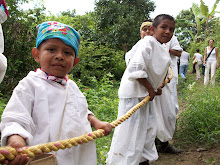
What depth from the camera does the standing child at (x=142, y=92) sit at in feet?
8.31

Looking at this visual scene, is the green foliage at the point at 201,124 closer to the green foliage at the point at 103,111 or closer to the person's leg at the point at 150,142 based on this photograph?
the person's leg at the point at 150,142

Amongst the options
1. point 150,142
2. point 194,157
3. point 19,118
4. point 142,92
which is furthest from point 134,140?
point 19,118

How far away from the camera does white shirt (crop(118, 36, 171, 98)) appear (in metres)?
2.48

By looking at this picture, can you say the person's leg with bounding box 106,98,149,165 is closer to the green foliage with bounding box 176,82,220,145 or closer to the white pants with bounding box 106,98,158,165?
the white pants with bounding box 106,98,158,165

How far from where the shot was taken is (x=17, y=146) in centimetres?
102

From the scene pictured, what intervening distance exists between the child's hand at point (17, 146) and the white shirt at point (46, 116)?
2cm

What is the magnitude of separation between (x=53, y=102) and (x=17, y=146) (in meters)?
0.43

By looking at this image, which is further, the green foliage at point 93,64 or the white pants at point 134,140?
the green foliage at point 93,64

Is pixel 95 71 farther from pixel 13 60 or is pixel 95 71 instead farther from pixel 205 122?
pixel 205 122

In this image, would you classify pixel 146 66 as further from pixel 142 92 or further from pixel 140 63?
pixel 142 92

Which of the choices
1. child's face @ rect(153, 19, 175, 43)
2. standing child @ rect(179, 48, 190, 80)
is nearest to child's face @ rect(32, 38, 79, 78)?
child's face @ rect(153, 19, 175, 43)

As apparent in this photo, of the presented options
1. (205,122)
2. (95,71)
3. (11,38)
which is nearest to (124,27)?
(95,71)

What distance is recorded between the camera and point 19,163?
3.08ft

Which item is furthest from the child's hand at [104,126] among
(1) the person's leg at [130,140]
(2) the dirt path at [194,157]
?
(2) the dirt path at [194,157]
